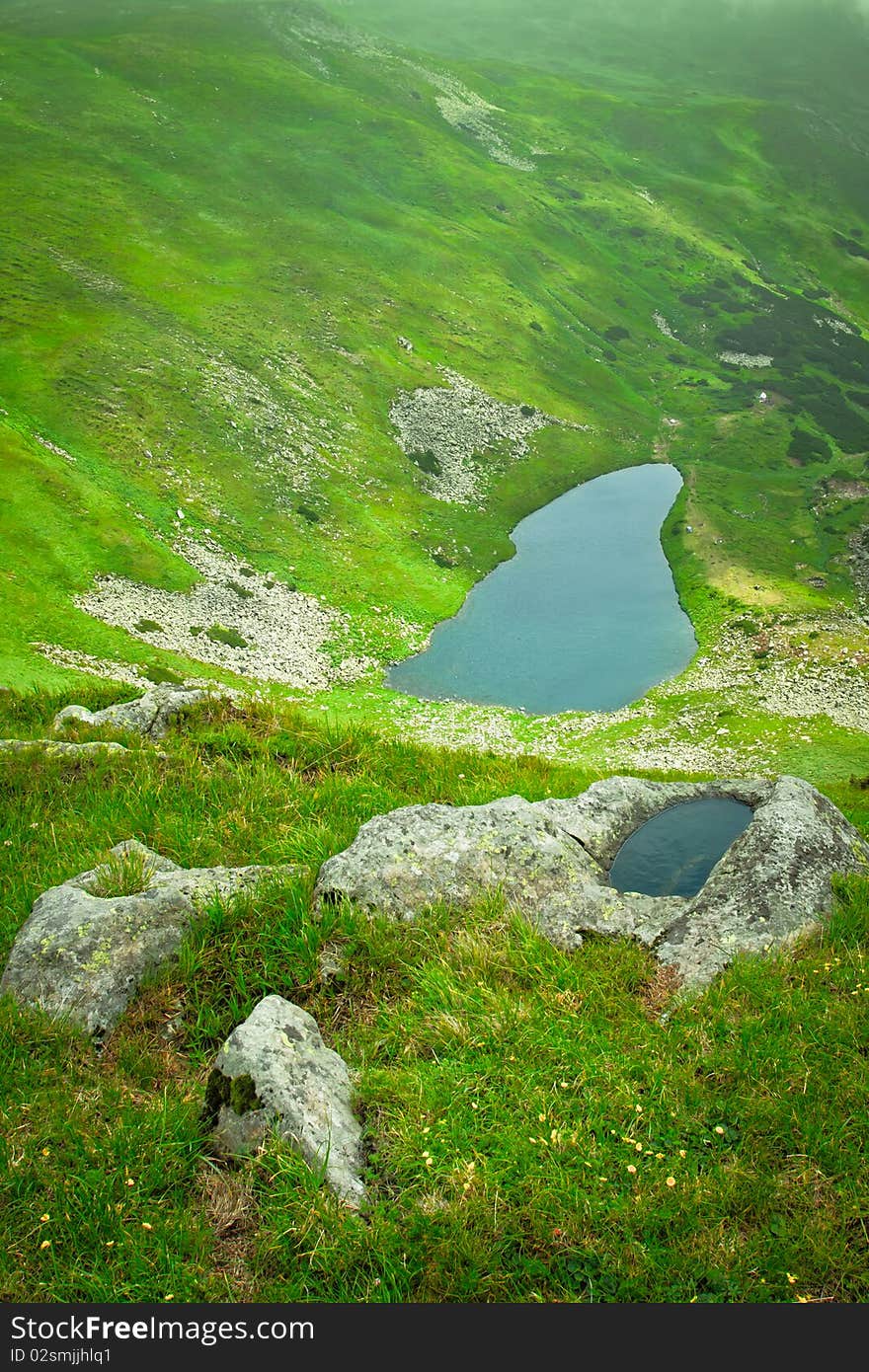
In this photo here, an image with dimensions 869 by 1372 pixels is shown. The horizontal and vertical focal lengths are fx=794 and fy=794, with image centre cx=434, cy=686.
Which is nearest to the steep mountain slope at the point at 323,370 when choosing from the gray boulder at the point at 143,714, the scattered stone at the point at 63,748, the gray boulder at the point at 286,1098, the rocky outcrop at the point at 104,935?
the gray boulder at the point at 143,714

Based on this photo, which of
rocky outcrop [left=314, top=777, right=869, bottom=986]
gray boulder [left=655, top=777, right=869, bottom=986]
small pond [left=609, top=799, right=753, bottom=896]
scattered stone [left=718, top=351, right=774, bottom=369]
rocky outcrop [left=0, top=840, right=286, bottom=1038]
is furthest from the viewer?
scattered stone [left=718, top=351, right=774, bottom=369]

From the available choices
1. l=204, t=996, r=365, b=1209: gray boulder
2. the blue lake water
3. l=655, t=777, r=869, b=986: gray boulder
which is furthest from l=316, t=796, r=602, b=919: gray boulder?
the blue lake water

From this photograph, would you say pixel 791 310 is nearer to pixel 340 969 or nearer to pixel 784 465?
pixel 784 465

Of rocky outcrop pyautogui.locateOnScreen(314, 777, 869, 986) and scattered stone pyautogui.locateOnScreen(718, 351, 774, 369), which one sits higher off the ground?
rocky outcrop pyautogui.locateOnScreen(314, 777, 869, 986)

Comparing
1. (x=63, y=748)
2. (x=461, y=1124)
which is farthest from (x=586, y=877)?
(x=63, y=748)

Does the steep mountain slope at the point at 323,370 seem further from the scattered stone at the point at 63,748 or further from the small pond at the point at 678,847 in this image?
the small pond at the point at 678,847

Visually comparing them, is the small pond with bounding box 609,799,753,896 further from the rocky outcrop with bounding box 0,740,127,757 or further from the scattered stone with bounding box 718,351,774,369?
the scattered stone with bounding box 718,351,774,369
